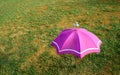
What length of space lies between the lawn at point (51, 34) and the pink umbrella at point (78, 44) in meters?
2.09

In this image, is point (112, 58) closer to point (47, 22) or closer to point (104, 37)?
point (104, 37)

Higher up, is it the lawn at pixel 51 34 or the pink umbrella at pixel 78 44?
the pink umbrella at pixel 78 44

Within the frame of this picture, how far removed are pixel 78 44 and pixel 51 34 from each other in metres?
5.31

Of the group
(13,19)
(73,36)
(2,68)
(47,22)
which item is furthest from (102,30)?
(13,19)

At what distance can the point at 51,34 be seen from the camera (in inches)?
444

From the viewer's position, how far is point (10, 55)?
9.84 m

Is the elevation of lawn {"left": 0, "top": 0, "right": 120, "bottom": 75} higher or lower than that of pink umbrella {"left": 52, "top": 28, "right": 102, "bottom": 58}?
lower

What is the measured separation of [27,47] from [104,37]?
4290 millimetres

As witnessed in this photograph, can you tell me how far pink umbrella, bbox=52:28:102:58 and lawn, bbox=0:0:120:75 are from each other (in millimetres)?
2091

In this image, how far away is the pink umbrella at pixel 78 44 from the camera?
605 centimetres

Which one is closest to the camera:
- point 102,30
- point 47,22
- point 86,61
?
point 86,61

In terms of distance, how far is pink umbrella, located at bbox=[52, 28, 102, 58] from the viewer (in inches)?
238

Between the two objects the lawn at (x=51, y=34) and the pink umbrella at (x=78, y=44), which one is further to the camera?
the lawn at (x=51, y=34)

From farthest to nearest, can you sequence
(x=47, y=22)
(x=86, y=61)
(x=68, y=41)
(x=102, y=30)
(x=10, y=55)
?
(x=47, y=22) < (x=102, y=30) < (x=10, y=55) < (x=86, y=61) < (x=68, y=41)
